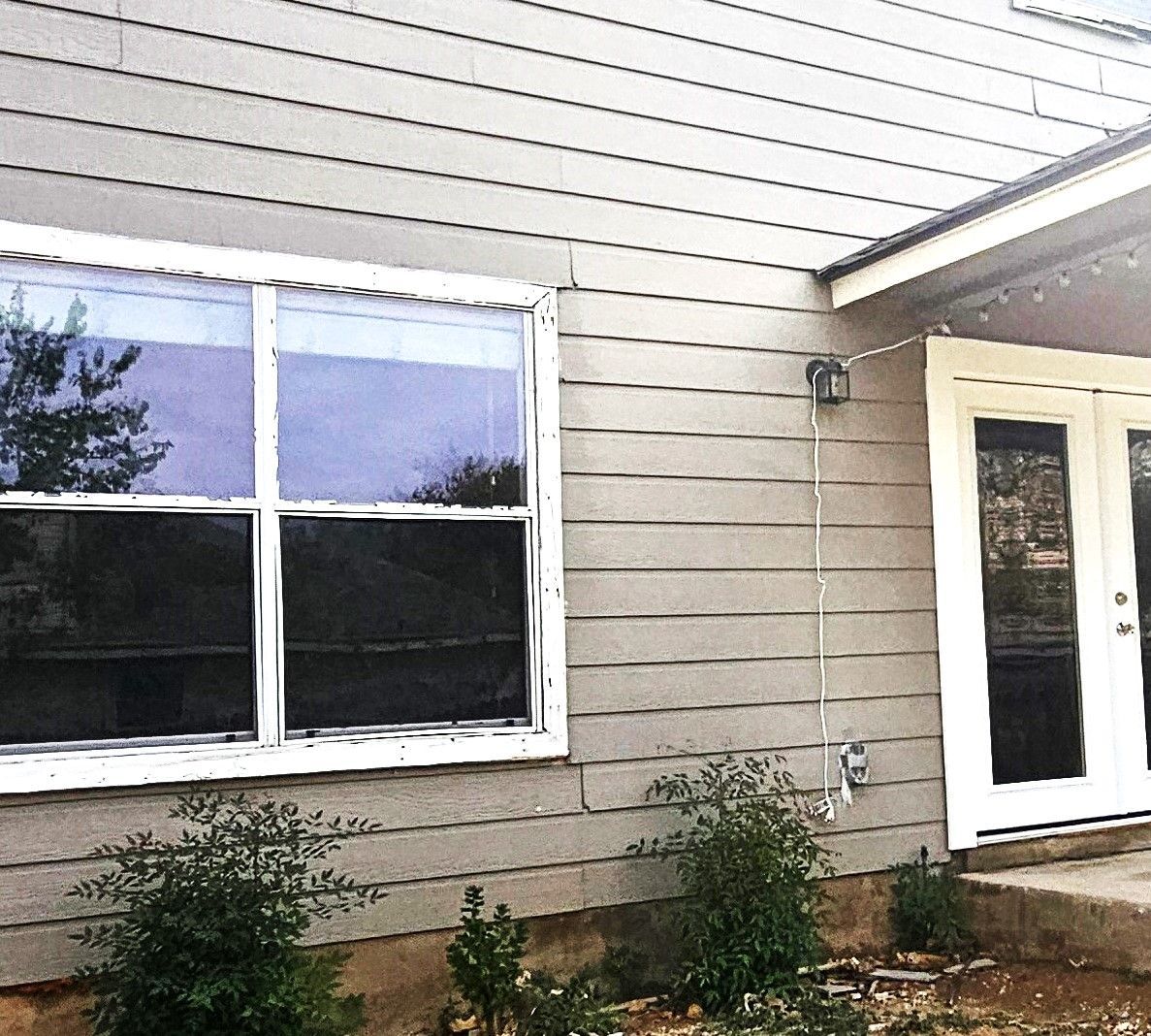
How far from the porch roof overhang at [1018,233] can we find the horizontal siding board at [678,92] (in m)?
0.61

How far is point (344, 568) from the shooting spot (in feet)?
13.4

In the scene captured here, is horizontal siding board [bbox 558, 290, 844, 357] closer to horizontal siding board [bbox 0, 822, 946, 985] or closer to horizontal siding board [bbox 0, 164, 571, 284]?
horizontal siding board [bbox 0, 164, 571, 284]

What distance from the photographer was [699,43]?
4.88m

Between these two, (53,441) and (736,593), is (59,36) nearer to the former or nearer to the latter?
(53,441)

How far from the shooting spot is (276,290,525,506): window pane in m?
4.07

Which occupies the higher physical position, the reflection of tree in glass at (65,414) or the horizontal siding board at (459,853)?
the reflection of tree in glass at (65,414)

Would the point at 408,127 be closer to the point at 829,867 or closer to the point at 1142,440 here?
the point at 829,867

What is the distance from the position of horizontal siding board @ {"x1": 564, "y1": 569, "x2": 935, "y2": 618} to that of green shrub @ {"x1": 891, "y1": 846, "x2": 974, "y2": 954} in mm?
1014

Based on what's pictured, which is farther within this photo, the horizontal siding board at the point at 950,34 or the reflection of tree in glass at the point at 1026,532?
the reflection of tree in glass at the point at 1026,532

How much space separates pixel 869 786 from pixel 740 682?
2.28ft

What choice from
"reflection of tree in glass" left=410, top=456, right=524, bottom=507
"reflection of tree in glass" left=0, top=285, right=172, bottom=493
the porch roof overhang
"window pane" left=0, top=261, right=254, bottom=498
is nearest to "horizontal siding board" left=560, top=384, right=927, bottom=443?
"reflection of tree in glass" left=410, top=456, right=524, bottom=507

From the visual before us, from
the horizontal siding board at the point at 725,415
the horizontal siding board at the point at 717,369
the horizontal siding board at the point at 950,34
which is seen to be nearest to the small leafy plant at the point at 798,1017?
the horizontal siding board at the point at 725,415

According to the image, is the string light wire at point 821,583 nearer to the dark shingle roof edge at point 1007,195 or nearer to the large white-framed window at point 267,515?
the dark shingle roof edge at point 1007,195

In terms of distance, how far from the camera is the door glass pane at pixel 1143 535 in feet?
18.9
